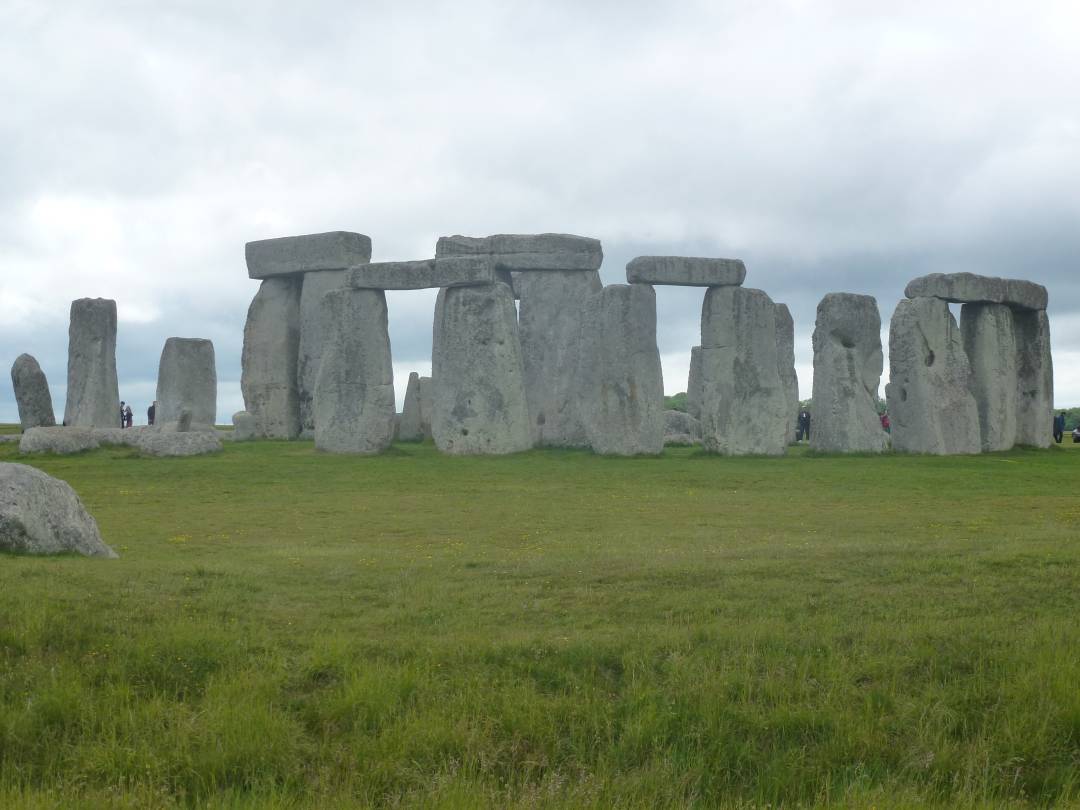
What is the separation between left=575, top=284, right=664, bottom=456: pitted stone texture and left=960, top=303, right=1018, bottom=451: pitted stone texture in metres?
6.79

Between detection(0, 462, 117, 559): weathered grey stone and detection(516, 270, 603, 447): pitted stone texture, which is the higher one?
detection(516, 270, 603, 447): pitted stone texture

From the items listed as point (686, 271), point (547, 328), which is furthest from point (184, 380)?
point (686, 271)

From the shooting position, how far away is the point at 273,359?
29.7 m

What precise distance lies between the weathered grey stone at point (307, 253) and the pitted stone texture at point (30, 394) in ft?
17.8

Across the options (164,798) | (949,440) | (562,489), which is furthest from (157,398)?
(164,798)

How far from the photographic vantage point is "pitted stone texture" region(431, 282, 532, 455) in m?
23.1

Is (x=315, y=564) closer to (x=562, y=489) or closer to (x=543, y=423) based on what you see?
(x=562, y=489)

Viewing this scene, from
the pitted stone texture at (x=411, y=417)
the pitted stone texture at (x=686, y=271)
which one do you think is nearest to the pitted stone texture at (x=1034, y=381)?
the pitted stone texture at (x=686, y=271)

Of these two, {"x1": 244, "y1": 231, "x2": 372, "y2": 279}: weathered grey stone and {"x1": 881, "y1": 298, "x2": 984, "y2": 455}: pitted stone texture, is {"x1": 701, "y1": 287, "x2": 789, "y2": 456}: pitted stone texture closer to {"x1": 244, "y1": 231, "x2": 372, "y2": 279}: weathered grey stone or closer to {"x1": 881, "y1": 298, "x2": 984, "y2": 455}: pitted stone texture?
{"x1": 881, "y1": 298, "x2": 984, "y2": 455}: pitted stone texture

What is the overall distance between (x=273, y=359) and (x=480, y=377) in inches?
330

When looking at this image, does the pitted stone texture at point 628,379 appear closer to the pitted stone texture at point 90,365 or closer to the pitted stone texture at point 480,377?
the pitted stone texture at point 480,377

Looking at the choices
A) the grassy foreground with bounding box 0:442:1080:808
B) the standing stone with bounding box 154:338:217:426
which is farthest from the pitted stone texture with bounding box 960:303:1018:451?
the standing stone with bounding box 154:338:217:426

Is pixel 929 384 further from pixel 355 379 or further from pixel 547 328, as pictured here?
pixel 355 379

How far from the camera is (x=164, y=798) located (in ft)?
18.7
